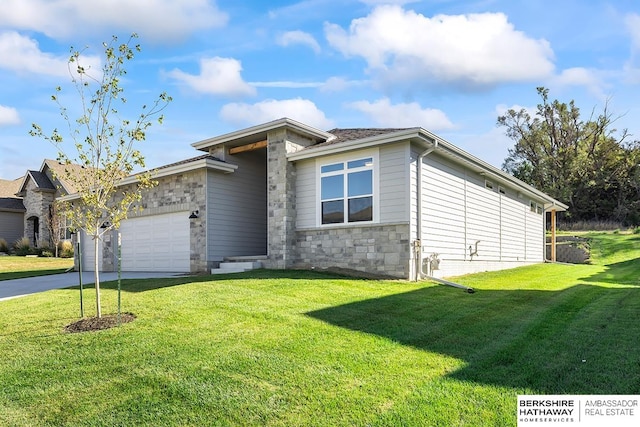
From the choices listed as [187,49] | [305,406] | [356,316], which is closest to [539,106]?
[187,49]

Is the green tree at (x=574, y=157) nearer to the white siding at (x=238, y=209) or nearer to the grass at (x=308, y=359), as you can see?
the white siding at (x=238, y=209)

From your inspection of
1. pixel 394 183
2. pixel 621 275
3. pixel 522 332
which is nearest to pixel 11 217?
pixel 394 183

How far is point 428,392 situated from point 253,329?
266 centimetres

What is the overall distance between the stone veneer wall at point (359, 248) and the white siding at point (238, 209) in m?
2.76

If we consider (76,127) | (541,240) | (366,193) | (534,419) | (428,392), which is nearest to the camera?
(534,419)

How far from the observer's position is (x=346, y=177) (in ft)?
39.5

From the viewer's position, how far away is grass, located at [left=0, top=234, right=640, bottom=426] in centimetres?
394

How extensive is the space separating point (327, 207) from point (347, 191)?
75 centimetres

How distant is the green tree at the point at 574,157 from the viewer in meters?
37.8

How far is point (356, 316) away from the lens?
6.87 m

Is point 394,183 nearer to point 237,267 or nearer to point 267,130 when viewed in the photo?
point 267,130

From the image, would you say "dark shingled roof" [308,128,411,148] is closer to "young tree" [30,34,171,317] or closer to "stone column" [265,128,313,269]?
"stone column" [265,128,313,269]

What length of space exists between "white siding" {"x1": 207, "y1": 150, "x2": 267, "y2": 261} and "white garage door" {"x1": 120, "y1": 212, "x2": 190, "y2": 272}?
1.20m

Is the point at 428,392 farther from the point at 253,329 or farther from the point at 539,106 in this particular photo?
the point at 539,106
